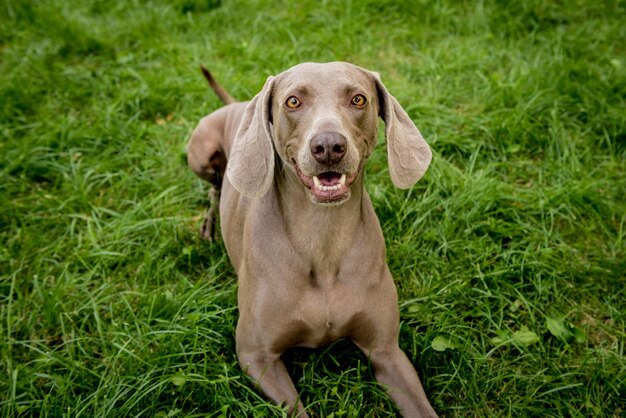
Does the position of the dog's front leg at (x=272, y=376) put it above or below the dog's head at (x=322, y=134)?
below

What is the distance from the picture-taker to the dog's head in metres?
2.31

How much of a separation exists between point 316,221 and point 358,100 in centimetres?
55

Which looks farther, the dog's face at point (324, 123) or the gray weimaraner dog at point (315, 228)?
the gray weimaraner dog at point (315, 228)

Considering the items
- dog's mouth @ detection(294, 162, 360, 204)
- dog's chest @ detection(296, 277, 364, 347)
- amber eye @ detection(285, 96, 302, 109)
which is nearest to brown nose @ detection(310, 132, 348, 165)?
dog's mouth @ detection(294, 162, 360, 204)

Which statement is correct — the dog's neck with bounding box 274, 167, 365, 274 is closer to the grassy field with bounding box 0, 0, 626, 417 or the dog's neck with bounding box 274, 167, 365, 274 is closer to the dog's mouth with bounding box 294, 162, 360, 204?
the dog's mouth with bounding box 294, 162, 360, 204

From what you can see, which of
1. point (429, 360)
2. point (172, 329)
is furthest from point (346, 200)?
point (172, 329)

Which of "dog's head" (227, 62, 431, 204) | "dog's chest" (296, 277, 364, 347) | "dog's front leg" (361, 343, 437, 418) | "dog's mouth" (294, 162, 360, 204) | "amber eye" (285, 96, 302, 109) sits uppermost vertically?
"amber eye" (285, 96, 302, 109)

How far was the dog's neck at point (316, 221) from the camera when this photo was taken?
A: 2582mm

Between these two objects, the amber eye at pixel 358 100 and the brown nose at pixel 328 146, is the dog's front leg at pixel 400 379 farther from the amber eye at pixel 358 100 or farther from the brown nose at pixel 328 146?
the amber eye at pixel 358 100

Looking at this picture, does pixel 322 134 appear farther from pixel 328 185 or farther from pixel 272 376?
pixel 272 376

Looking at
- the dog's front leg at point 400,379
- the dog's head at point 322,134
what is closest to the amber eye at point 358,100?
the dog's head at point 322,134

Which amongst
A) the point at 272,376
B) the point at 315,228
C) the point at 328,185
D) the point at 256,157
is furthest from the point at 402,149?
the point at 272,376

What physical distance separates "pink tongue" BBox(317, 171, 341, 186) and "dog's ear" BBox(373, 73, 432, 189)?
266 millimetres

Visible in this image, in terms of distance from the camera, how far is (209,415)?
2.66 meters
